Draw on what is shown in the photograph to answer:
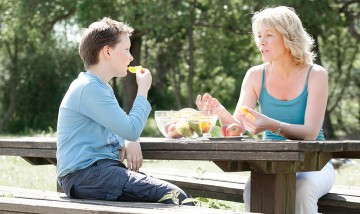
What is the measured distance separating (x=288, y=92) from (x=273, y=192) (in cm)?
77

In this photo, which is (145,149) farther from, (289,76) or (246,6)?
(246,6)

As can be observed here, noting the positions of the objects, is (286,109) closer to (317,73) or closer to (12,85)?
(317,73)

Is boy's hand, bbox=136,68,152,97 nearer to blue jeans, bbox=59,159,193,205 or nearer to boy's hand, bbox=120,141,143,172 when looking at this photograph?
boy's hand, bbox=120,141,143,172

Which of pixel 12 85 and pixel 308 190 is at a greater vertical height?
pixel 308 190

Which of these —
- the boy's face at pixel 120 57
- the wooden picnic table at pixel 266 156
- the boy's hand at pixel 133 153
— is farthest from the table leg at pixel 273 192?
the boy's face at pixel 120 57

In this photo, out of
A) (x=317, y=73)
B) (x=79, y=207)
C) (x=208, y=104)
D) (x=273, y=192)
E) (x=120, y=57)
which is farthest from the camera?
(x=317, y=73)

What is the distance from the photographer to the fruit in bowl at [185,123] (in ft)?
15.2

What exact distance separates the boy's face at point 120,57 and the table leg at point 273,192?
96 cm

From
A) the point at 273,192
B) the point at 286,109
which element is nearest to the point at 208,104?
the point at 286,109

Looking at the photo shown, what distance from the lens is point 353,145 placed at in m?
4.21

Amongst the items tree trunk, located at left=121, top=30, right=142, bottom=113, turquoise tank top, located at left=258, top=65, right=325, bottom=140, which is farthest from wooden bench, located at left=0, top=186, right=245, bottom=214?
tree trunk, located at left=121, top=30, right=142, bottom=113

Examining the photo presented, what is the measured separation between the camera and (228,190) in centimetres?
559

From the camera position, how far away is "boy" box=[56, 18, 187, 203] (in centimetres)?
435

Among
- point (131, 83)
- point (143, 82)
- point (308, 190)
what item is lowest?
point (131, 83)
